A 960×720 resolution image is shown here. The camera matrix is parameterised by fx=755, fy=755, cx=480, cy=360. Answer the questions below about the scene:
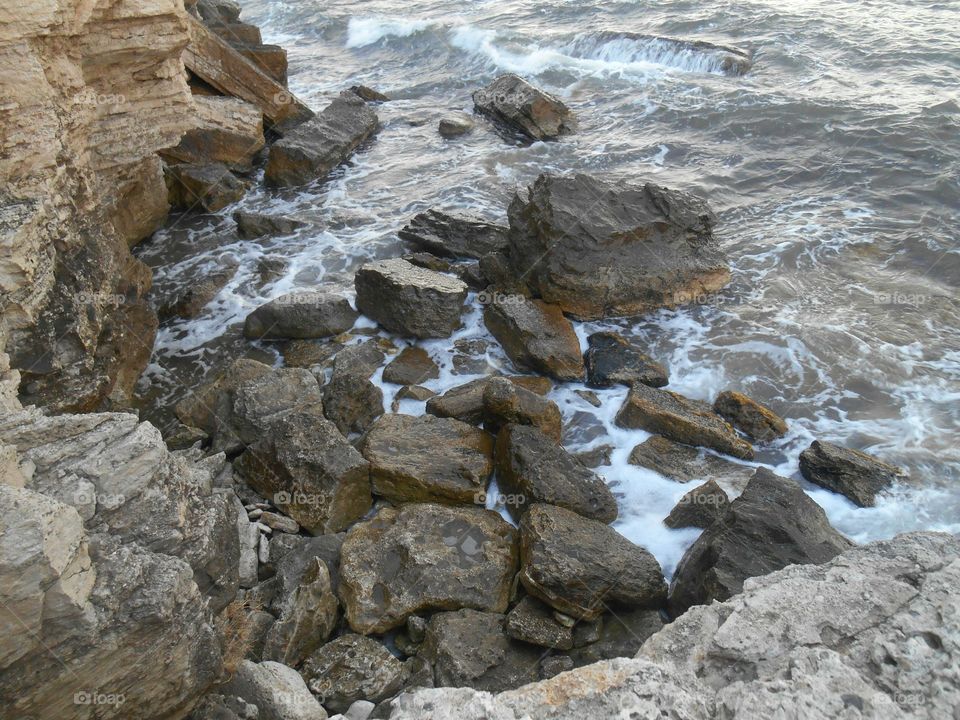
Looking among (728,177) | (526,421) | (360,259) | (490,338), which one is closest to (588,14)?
(728,177)

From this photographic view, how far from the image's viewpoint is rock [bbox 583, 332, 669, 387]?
7.39 m

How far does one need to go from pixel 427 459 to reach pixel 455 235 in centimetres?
413

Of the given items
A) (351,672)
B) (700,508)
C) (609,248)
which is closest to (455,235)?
(609,248)

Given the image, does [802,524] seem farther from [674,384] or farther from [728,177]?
[728,177]

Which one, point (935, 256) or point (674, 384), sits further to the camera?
point (935, 256)

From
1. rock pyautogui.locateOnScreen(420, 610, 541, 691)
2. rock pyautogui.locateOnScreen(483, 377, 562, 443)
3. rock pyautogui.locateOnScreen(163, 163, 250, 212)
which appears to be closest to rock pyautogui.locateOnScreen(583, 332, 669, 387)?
rock pyautogui.locateOnScreen(483, 377, 562, 443)

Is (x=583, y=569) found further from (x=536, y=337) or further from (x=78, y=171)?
(x=78, y=171)

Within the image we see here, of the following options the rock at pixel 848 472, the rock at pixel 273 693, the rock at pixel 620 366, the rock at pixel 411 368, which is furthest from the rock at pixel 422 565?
the rock at pixel 848 472

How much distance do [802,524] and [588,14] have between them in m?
16.4

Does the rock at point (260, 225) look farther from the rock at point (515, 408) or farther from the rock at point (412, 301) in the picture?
the rock at point (515, 408)

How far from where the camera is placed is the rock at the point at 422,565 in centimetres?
488

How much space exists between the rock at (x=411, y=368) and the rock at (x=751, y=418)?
9.12 ft

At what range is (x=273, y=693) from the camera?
383 centimetres

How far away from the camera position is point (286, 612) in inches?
182
